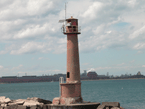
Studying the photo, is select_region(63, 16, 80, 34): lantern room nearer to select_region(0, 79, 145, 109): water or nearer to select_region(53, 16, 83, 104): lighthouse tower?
select_region(53, 16, 83, 104): lighthouse tower

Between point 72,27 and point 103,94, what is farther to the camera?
point 103,94

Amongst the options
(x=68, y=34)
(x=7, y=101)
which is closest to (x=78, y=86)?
(x=68, y=34)

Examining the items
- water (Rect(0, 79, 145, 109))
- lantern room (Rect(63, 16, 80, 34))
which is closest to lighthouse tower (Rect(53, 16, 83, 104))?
lantern room (Rect(63, 16, 80, 34))

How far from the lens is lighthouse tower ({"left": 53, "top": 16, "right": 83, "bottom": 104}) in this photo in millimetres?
20922

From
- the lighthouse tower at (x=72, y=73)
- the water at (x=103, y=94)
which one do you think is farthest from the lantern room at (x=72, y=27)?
the water at (x=103, y=94)

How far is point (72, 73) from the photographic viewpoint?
2112cm

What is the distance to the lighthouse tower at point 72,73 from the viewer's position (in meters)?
20.9

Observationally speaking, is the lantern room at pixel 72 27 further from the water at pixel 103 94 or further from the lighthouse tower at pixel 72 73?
the water at pixel 103 94

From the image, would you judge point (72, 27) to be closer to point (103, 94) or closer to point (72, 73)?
point (72, 73)

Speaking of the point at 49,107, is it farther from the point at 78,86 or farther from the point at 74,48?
the point at 74,48

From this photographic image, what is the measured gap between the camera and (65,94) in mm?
21016

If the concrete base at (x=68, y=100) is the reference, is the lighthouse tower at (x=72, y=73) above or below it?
above

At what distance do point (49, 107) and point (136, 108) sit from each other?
65.6 ft

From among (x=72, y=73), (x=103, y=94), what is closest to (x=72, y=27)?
(x=72, y=73)
